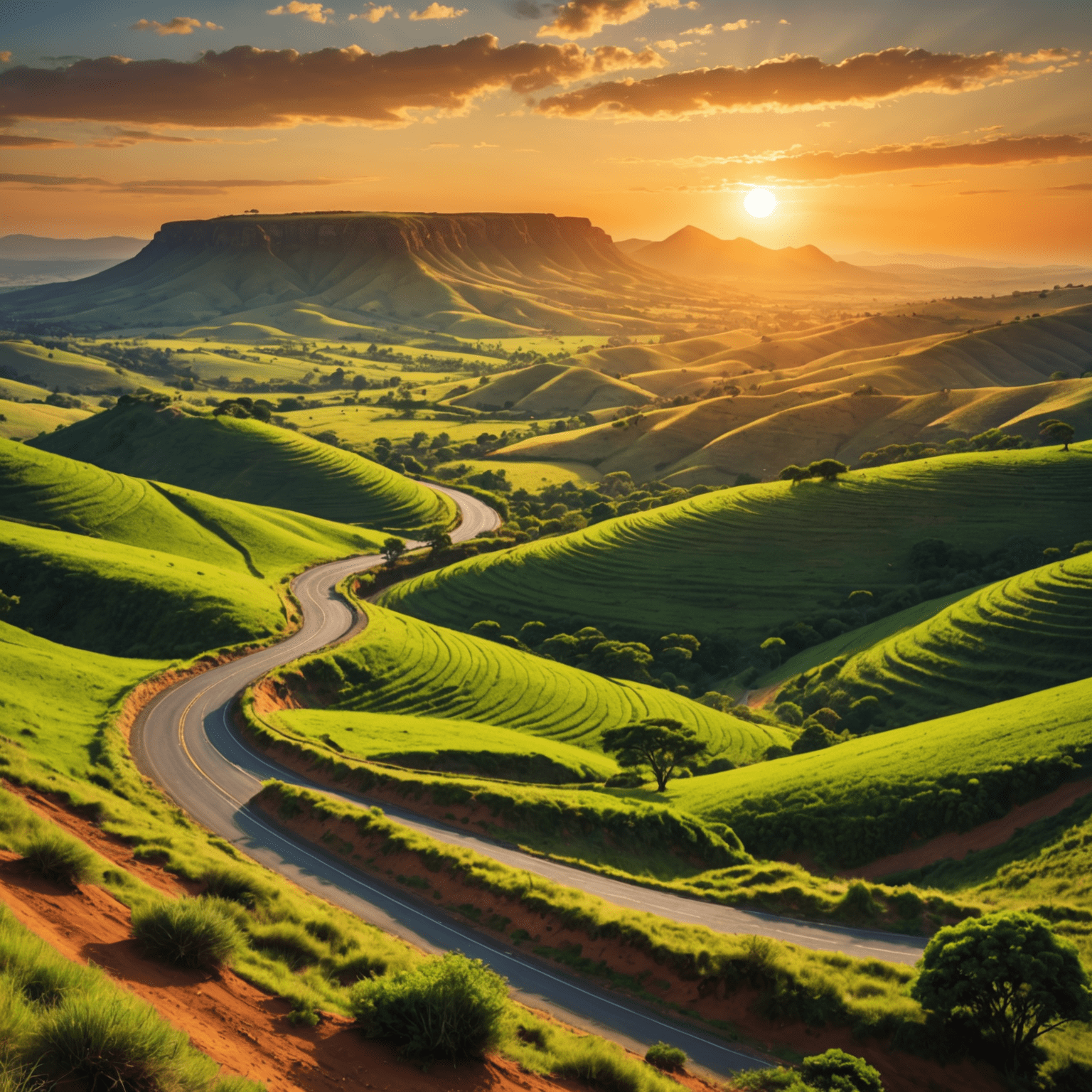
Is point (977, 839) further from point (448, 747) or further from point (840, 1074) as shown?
point (448, 747)

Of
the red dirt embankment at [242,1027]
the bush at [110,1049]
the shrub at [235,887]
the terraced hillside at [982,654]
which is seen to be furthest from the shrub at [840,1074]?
the terraced hillside at [982,654]

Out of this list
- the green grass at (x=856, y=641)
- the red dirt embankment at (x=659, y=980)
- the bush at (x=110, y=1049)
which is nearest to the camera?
the bush at (x=110, y=1049)

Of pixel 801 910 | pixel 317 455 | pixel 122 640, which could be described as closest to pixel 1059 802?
pixel 801 910

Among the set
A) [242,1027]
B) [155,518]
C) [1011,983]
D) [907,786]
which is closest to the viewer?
[242,1027]

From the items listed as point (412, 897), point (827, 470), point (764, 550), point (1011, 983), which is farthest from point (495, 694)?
point (827, 470)

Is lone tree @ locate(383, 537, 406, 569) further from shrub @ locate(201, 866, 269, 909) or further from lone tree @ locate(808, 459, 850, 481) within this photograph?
shrub @ locate(201, 866, 269, 909)

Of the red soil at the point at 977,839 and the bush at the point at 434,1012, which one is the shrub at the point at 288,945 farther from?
the red soil at the point at 977,839
